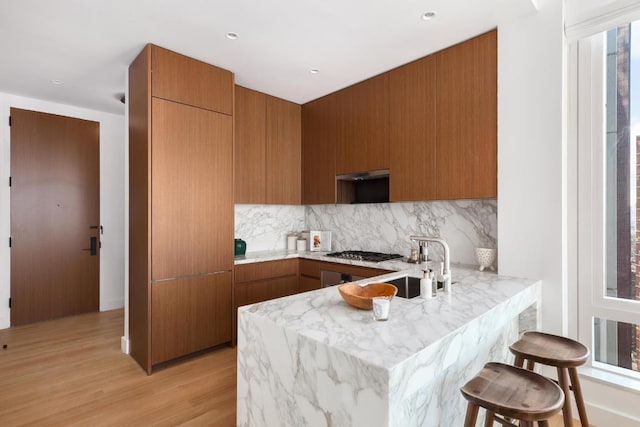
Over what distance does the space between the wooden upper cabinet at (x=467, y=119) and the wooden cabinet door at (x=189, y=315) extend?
2114mm

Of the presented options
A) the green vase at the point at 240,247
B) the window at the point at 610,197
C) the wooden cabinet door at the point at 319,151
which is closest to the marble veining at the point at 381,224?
the green vase at the point at 240,247

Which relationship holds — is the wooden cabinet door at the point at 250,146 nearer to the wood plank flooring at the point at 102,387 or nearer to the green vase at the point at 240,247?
the green vase at the point at 240,247

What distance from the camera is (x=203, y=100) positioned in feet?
9.41

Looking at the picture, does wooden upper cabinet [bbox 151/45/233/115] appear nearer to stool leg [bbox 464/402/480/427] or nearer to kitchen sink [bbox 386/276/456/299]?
kitchen sink [bbox 386/276/456/299]

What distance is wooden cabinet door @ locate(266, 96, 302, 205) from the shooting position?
12.2 feet

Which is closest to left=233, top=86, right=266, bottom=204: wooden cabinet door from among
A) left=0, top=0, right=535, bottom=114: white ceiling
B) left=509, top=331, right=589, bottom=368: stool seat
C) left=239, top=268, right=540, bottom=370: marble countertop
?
left=0, top=0, right=535, bottom=114: white ceiling

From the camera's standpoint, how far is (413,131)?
113 inches

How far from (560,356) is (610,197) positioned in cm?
120

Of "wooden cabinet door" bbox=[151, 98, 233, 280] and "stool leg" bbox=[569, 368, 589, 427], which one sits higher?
"wooden cabinet door" bbox=[151, 98, 233, 280]

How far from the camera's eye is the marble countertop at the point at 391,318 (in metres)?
1.13

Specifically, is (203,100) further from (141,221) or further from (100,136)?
(100,136)

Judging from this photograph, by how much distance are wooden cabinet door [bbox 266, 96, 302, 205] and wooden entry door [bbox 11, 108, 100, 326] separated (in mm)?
2432

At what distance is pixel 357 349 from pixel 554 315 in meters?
1.75

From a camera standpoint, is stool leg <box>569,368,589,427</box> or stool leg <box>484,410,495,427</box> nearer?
A: stool leg <box>484,410,495,427</box>
